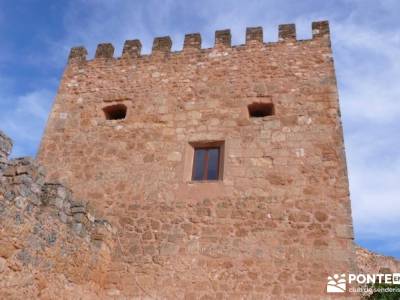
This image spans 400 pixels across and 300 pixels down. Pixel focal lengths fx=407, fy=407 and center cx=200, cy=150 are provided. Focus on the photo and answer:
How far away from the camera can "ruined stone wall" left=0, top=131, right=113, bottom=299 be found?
4.34 m

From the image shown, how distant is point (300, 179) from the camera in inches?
259

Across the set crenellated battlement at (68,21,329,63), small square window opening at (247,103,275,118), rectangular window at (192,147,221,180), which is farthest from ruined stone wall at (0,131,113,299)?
crenellated battlement at (68,21,329,63)

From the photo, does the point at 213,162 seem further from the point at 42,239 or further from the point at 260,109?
the point at 42,239

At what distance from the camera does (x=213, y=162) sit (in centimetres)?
717

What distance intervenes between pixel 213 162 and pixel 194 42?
2.89m

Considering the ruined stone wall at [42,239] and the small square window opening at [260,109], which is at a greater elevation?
the small square window opening at [260,109]

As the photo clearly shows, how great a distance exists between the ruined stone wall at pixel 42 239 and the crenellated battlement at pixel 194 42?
4.21 m

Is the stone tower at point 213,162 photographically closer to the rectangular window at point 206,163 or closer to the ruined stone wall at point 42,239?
the rectangular window at point 206,163

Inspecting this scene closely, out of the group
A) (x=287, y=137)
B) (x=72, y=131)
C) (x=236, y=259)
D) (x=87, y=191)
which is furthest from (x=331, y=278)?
(x=72, y=131)

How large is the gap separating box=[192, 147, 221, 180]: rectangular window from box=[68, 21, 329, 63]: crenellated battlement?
239 cm

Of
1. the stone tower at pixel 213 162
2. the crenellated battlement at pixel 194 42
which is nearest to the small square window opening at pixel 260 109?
the stone tower at pixel 213 162

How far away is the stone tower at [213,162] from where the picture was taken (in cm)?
605

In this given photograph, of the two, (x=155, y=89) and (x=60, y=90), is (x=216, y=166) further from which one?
(x=60, y=90)

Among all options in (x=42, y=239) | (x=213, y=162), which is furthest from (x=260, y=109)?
(x=42, y=239)
